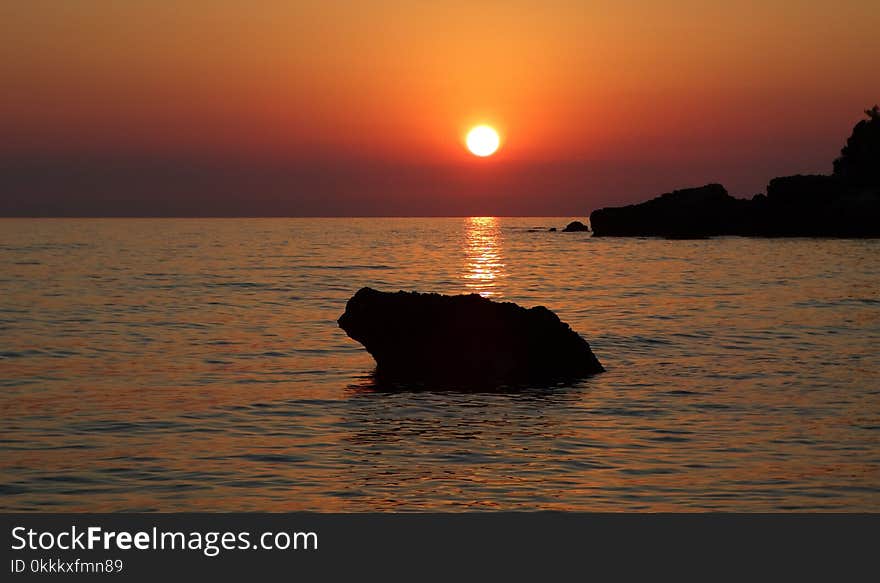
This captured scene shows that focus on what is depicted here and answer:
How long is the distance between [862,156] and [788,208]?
13.8m

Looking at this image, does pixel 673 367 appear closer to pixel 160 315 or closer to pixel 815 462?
pixel 815 462

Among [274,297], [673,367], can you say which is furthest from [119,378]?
[274,297]

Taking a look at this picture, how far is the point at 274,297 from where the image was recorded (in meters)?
44.4

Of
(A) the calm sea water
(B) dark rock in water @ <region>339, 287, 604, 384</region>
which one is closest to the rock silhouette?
(A) the calm sea water

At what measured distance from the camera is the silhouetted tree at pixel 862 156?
423 ft

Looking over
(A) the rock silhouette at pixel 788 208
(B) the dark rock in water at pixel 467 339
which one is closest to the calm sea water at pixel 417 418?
(B) the dark rock in water at pixel 467 339

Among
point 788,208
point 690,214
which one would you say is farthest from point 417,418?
point 690,214

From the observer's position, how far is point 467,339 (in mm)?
21609

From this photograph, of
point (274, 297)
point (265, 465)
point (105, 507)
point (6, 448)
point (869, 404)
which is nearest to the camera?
point (105, 507)

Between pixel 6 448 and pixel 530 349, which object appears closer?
pixel 6 448

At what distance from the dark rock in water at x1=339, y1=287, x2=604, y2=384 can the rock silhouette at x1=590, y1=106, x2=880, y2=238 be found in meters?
109
